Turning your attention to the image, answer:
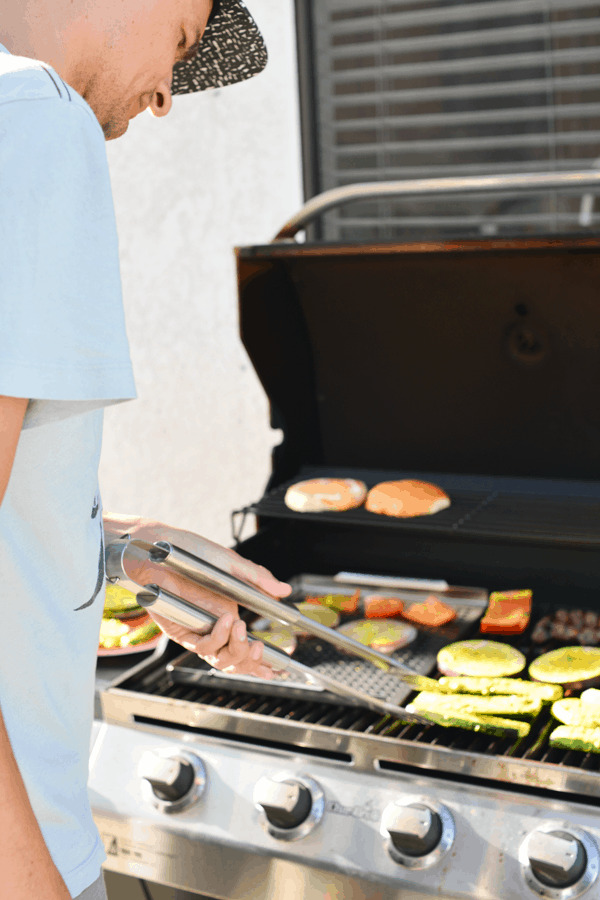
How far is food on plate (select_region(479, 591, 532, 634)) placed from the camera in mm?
1477

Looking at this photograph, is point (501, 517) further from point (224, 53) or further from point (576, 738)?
point (224, 53)

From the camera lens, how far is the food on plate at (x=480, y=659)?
52.2 inches

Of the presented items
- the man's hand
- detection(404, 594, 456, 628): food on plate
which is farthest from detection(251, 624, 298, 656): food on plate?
the man's hand

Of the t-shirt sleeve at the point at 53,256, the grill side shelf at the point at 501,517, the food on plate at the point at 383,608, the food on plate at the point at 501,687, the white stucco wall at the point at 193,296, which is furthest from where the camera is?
the white stucco wall at the point at 193,296

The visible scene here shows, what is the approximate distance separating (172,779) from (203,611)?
34cm

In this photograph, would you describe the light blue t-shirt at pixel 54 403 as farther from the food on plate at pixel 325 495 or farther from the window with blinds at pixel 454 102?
the window with blinds at pixel 454 102

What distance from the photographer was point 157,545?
3.10ft

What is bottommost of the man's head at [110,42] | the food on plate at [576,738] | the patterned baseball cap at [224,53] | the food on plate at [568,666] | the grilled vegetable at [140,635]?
the grilled vegetable at [140,635]

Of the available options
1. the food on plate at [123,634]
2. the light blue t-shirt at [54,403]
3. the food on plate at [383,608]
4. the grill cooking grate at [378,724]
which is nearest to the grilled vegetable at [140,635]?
the food on plate at [123,634]

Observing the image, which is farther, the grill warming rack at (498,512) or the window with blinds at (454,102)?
the window with blinds at (454,102)

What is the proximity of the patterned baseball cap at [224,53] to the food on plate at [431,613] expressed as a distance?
928mm

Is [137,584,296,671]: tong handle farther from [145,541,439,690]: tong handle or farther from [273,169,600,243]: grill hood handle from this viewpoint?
[273,169,600,243]: grill hood handle

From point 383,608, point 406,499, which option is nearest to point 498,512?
point 406,499

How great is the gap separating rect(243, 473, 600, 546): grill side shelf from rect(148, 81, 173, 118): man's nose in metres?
0.81
